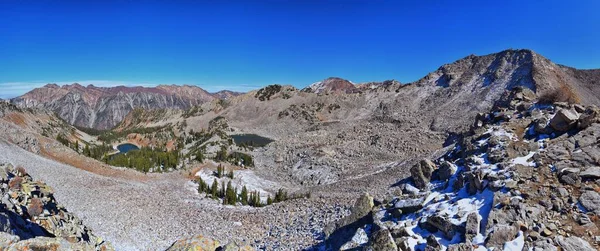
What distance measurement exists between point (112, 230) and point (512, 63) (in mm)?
84550

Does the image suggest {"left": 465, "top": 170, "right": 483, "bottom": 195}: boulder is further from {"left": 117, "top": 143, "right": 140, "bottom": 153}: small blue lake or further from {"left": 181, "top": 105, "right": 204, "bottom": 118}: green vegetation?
{"left": 181, "top": 105, "right": 204, "bottom": 118}: green vegetation

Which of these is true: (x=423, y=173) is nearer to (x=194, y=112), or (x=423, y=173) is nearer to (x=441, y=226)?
(x=441, y=226)

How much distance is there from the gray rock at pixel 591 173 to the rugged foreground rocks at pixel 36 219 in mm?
17840

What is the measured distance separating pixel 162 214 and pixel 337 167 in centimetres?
3129

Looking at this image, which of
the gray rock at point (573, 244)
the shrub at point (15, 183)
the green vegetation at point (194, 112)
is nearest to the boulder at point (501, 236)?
the gray rock at point (573, 244)

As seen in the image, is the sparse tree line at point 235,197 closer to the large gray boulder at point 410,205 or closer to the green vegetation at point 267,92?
the large gray boulder at point 410,205

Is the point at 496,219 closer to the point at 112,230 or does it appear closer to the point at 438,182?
the point at 438,182

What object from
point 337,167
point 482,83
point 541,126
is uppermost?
point 482,83

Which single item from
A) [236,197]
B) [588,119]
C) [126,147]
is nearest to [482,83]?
[236,197]

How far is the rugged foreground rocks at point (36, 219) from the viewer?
11707mm

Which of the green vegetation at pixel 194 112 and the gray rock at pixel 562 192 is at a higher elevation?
the green vegetation at pixel 194 112

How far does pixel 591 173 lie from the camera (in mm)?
13633

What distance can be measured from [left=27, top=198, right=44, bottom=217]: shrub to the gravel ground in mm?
4864

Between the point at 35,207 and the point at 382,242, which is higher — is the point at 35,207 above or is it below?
above
